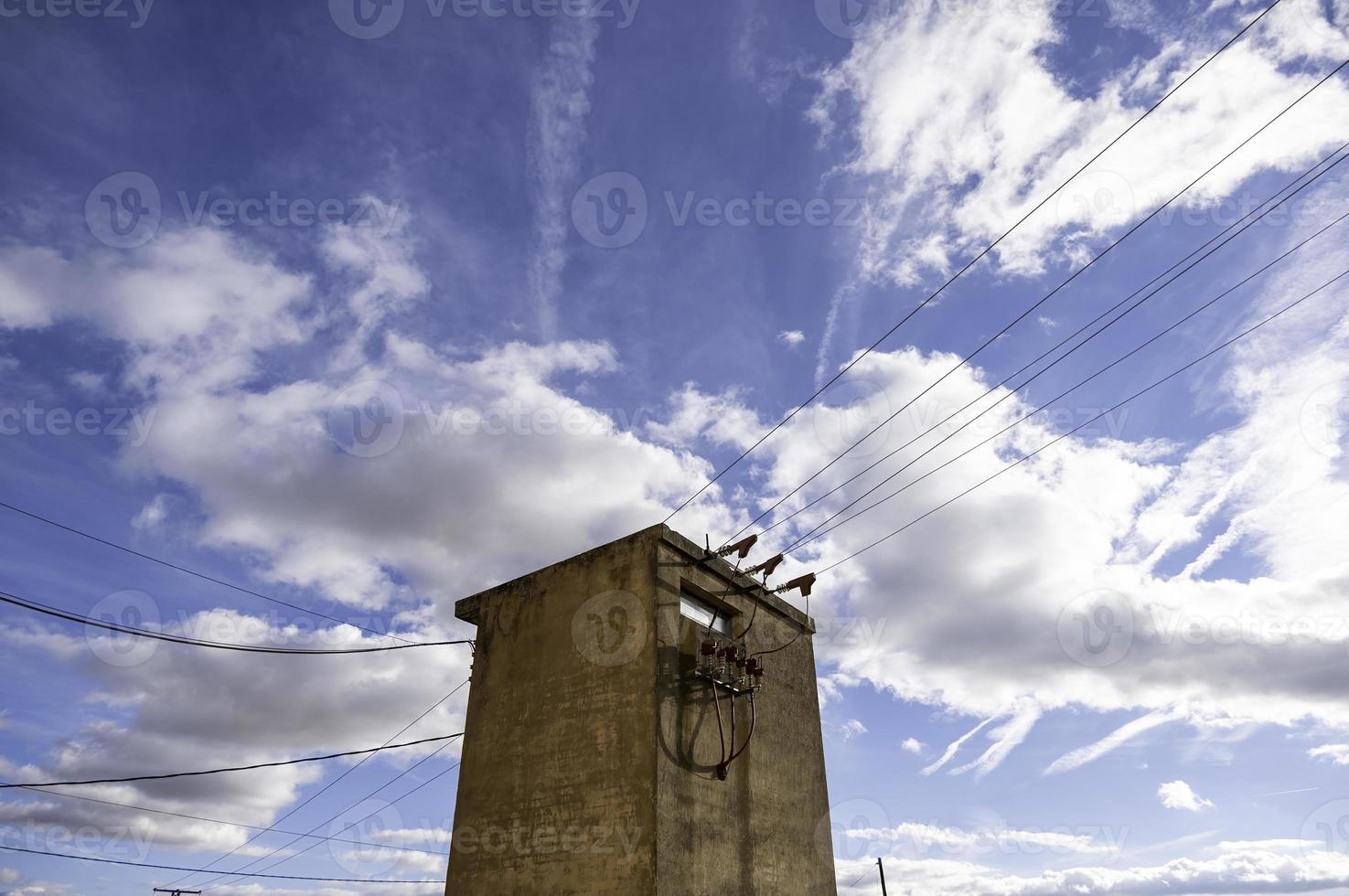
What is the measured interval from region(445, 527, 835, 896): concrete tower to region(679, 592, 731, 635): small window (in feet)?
0.14

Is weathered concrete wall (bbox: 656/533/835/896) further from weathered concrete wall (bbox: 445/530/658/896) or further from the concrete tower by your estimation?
weathered concrete wall (bbox: 445/530/658/896)

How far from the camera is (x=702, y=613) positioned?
16297 millimetres

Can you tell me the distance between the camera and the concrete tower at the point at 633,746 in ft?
44.0

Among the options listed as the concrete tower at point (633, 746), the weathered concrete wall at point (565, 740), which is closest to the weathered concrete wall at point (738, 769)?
the concrete tower at point (633, 746)

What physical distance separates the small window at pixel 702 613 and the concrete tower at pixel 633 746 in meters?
0.04

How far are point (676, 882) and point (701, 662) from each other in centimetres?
380

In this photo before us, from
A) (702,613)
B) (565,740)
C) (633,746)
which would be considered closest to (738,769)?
(633,746)

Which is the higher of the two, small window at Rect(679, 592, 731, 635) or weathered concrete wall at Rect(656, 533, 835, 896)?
small window at Rect(679, 592, 731, 635)

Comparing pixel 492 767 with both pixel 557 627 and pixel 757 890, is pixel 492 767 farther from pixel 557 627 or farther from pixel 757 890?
pixel 757 890

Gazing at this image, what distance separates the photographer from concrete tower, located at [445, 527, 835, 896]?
44.0 ft

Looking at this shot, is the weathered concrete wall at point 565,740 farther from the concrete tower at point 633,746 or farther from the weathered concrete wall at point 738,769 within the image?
the weathered concrete wall at point 738,769

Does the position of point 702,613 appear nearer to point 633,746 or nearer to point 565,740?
point 633,746

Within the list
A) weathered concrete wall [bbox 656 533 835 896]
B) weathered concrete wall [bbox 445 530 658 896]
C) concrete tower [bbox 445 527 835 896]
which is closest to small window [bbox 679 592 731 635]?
concrete tower [bbox 445 527 835 896]

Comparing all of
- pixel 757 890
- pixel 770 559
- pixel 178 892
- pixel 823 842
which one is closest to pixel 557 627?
pixel 770 559
